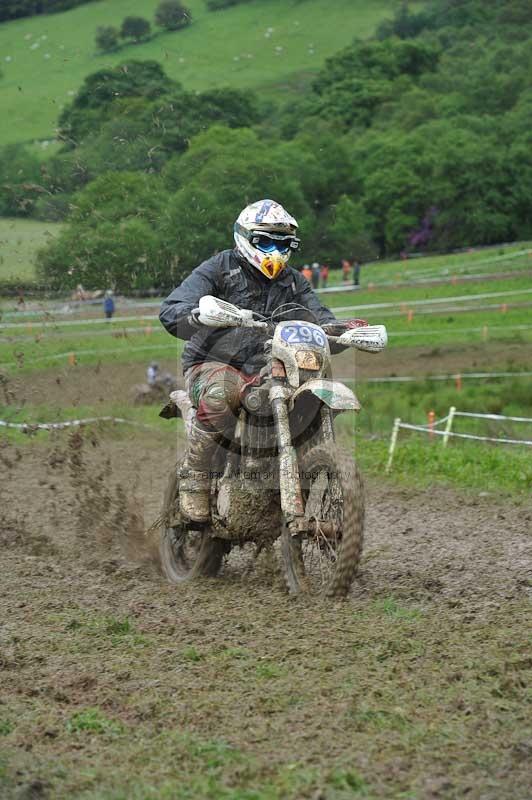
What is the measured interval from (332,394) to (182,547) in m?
2.32

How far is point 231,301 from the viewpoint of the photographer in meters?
8.08

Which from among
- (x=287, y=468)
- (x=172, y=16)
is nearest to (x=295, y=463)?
(x=287, y=468)

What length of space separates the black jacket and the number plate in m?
0.57

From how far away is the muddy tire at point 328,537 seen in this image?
6.86 m

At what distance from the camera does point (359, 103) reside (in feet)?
267

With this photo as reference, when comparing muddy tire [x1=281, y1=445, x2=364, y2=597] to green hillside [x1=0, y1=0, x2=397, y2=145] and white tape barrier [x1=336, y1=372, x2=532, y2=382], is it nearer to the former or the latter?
green hillside [x1=0, y1=0, x2=397, y2=145]

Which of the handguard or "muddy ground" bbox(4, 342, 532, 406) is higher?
the handguard

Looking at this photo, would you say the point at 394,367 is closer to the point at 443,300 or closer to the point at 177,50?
the point at 443,300

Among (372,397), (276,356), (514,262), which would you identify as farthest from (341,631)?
(514,262)

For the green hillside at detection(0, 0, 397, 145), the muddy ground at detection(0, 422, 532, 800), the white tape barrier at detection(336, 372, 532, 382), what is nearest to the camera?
the muddy ground at detection(0, 422, 532, 800)

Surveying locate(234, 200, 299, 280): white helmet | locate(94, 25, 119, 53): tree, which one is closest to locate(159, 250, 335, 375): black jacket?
locate(234, 200, 299, 280): white helmet

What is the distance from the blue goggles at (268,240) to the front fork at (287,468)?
102 cm

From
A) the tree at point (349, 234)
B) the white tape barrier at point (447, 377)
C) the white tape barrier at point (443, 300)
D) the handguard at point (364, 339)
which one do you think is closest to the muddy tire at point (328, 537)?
the handguard at point (364, 339)

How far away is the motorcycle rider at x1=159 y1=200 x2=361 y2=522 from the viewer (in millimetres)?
7809
